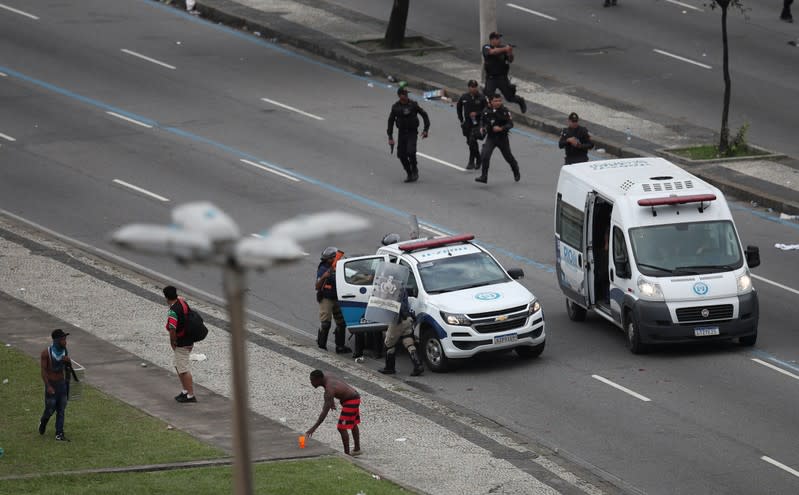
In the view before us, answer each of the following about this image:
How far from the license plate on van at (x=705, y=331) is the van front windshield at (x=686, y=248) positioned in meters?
0.77

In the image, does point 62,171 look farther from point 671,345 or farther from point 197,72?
point 671,345

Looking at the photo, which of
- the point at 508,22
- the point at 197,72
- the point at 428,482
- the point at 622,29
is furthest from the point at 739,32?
the point at 428,482

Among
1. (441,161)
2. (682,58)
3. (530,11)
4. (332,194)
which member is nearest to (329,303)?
(332,194)

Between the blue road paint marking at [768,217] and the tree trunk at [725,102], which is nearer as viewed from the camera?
the blue road paint marking at [768,217]

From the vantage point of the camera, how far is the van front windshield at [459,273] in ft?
68.9

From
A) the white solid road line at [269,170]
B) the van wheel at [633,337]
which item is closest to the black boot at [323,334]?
the van wheel at [633,337]

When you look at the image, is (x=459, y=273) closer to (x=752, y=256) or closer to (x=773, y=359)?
(x=752, y=256)

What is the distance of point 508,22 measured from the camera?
1614 inches

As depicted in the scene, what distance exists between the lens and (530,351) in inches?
823

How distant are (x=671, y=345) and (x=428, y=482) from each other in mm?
6218

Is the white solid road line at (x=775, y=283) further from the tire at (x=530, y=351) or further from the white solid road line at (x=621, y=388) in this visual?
the white solid road line at (x=621, y=388)

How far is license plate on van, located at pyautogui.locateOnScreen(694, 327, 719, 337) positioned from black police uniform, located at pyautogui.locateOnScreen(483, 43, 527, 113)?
13.6 meters

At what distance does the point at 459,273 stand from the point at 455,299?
641 millimetres

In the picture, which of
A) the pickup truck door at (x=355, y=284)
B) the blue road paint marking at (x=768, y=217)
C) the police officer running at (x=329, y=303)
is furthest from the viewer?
the blue road paint marking at (x=768, y=217)
